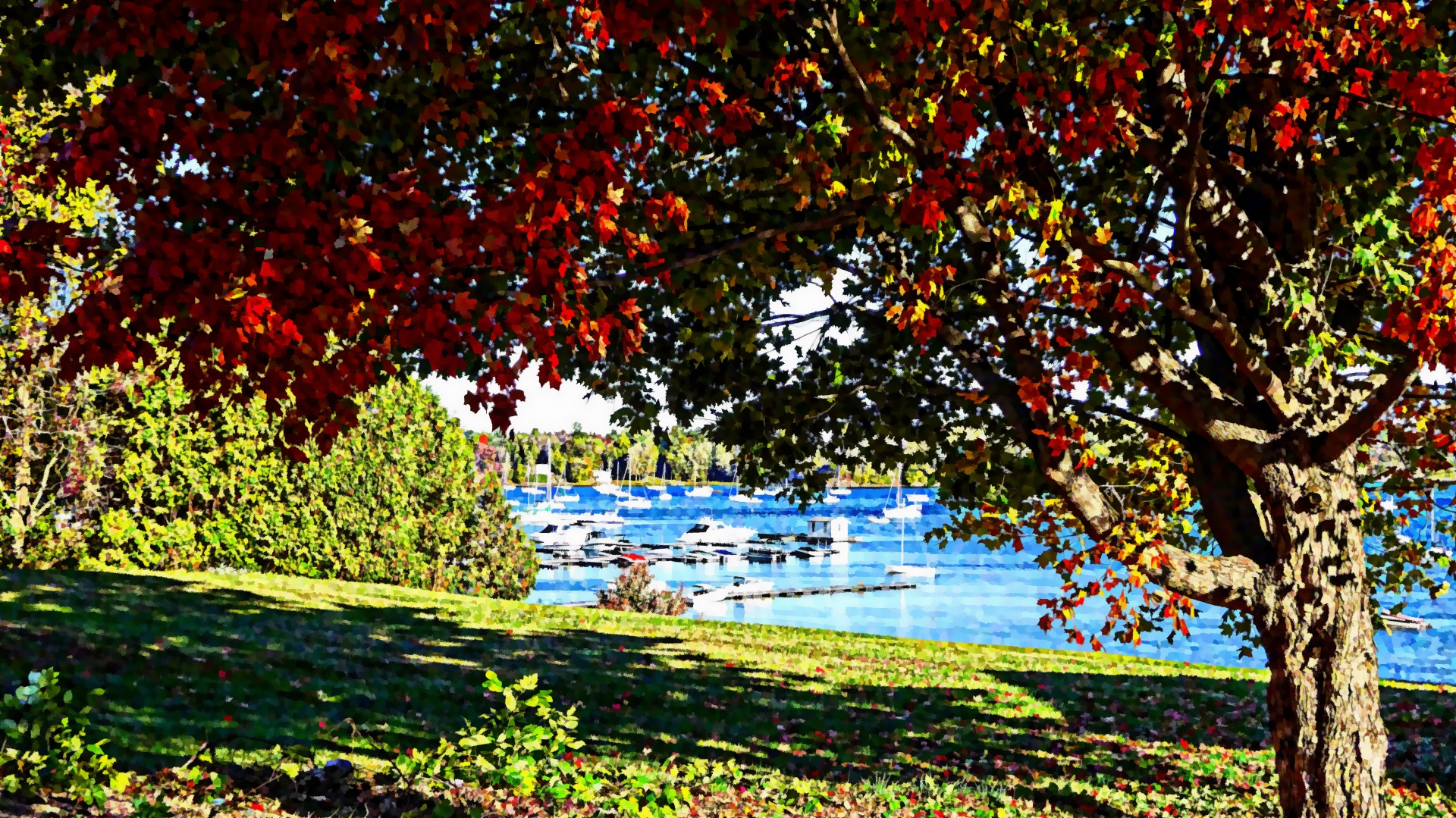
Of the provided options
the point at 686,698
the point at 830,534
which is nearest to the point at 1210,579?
the point at 686,698

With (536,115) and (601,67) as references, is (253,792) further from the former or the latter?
(601,67)

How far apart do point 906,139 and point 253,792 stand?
5713 mm

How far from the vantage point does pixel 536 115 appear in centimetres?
583

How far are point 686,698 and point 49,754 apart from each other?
292 inches

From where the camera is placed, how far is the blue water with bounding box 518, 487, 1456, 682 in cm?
4362

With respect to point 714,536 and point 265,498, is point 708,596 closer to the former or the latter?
point 265,498

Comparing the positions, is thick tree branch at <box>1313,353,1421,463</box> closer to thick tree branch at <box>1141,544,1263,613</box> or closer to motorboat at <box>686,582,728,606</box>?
thick tree branch at <box>1141,544,1263,613</box>

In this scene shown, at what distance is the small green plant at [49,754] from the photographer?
536 cm

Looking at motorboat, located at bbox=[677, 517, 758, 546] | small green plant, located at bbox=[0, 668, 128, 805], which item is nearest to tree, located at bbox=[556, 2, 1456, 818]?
small green plant, located at bbox=[0, 668, 128, 805]

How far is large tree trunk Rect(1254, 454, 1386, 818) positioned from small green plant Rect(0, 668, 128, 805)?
718 centimetres

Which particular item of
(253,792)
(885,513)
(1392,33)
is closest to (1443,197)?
(1392,33)

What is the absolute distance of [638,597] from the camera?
2717 cm

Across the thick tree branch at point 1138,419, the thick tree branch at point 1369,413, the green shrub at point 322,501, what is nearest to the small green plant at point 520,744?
the thick tree branch at point 1138,419

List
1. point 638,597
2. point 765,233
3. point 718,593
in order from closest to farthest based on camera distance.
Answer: point 765,233
point 638,597
point 718,593
